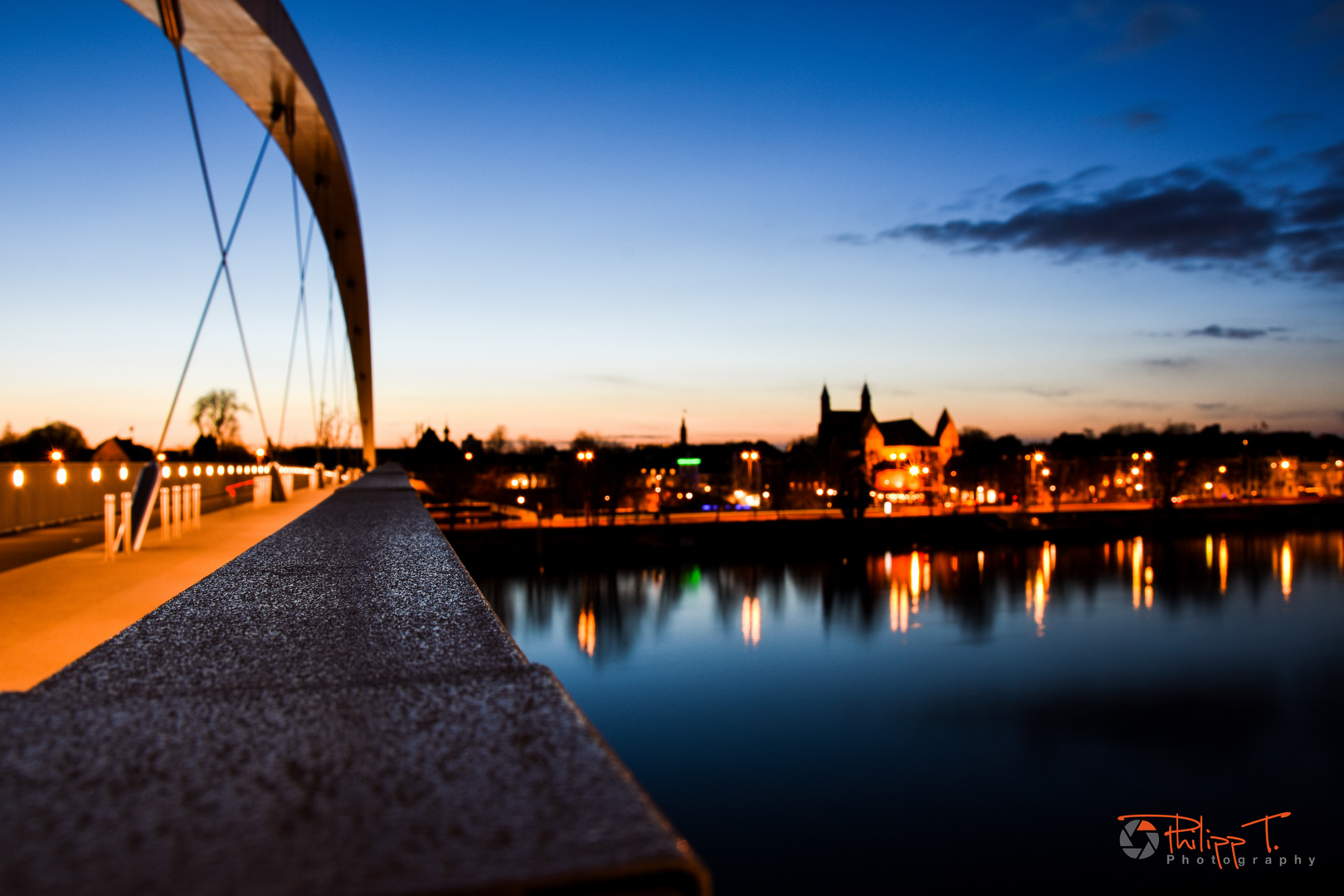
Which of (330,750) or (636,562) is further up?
(330,750)

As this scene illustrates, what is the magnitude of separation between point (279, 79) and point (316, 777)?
38.8 ft

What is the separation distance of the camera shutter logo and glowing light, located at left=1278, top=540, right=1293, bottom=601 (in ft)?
100

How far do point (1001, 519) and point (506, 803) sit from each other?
67.5 metres

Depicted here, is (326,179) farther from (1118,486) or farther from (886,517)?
(1118,486)

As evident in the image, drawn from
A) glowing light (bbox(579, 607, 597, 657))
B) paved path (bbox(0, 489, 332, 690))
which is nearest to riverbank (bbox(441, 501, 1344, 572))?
glowing light (bbox(579, 607, 597, 657))

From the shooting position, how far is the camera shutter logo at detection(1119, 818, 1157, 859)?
19281 mm

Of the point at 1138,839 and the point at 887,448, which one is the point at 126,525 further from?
the point at 887,448

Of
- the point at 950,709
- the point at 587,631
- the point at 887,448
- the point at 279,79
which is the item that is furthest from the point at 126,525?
the point at 887,448

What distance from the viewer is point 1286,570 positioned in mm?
51375

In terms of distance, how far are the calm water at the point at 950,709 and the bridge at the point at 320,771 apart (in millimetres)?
17799

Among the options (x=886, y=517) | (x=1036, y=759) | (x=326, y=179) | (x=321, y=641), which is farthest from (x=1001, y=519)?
(x=321, y=641)

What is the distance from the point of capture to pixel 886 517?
6072 cm

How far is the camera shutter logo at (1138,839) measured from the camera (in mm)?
19281
